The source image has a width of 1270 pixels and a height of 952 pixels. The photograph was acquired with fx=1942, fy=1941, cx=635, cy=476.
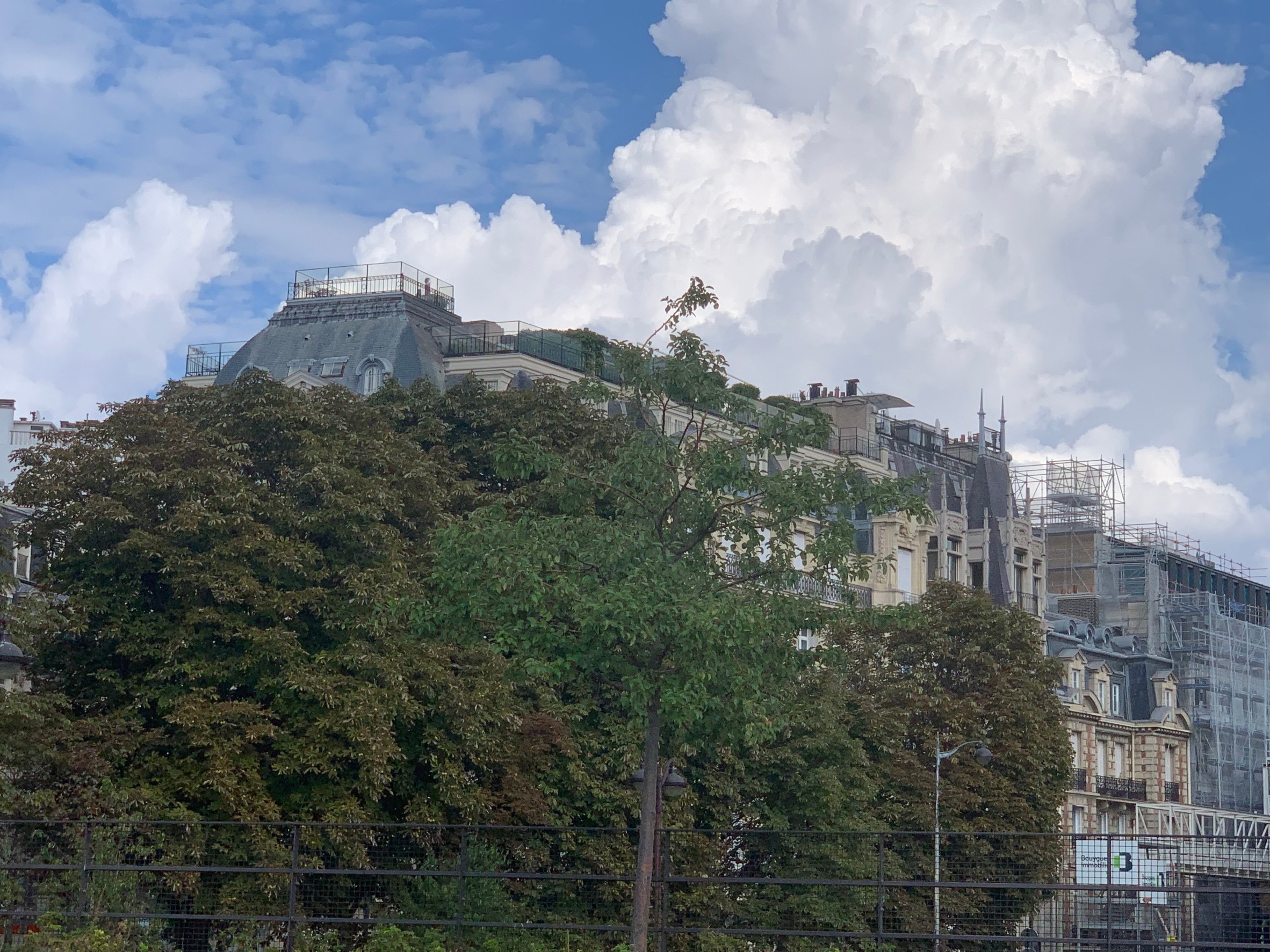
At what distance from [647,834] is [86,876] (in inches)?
340

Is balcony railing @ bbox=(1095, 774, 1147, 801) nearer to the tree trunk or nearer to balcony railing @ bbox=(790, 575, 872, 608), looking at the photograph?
balcony railing @ bbox=(790, 575, 872, 608)

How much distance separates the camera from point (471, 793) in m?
38.8

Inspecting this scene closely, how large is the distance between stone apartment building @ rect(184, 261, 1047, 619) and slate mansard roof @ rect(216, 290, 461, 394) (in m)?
0.06

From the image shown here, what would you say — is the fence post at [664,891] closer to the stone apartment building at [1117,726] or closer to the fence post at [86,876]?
the fence post at [86,876]

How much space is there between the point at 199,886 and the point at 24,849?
3014 mm

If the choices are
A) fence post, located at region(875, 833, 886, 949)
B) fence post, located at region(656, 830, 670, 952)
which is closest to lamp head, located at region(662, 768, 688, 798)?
fence post, located at region(656, 830, 670, 952)

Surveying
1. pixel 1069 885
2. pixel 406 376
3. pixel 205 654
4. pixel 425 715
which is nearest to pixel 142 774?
pixel 205 654

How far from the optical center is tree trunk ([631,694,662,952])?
83.6 feet

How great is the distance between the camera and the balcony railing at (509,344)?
7312 centimetres

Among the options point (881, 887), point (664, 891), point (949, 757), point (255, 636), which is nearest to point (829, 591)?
point (949, 757)

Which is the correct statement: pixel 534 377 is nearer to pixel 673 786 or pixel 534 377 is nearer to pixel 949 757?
pixel 949 757

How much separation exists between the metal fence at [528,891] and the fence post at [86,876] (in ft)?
0.15

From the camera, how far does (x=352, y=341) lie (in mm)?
73188

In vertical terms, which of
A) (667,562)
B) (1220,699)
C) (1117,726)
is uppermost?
(1220,699)
